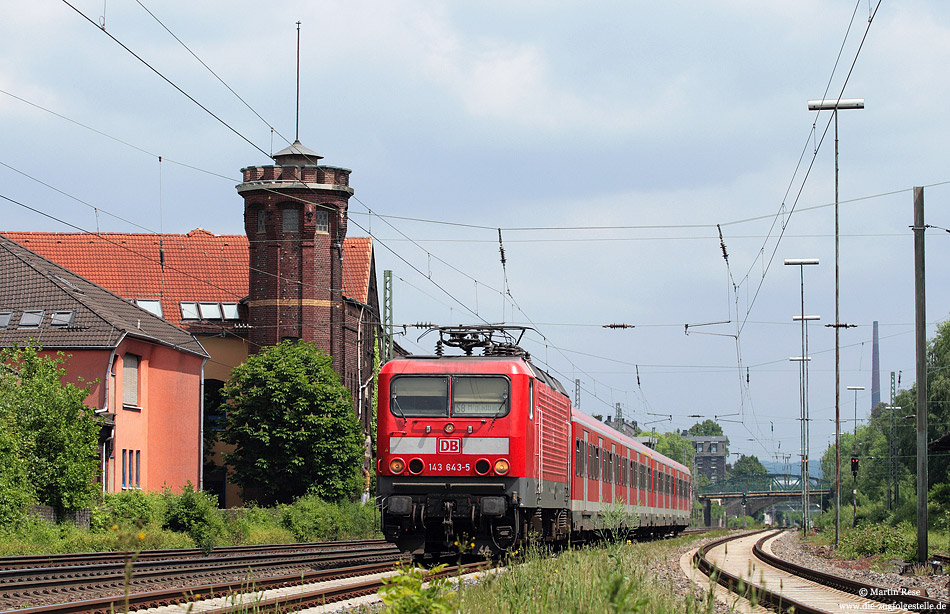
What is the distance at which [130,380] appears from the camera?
39531 millimetres

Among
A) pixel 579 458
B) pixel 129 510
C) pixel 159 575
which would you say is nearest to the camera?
pixel 159 575

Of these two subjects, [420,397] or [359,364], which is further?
[359,364]

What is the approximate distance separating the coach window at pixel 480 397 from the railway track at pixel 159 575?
2.98 metres

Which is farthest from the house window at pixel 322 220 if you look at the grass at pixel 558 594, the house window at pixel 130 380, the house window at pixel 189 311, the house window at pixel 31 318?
the grass at pixel 558 594

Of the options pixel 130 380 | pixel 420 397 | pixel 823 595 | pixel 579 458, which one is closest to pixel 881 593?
pixel 823 595

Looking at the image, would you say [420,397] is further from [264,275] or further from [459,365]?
[264,275]

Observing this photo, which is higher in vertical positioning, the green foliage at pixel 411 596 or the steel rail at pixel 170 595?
the green foliage at pixel 411 596

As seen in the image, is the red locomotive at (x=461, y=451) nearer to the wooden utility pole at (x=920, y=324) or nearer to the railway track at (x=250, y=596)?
the railway track at (x=250, y=596)

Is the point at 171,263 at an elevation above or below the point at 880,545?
→ above

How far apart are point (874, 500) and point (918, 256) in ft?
237

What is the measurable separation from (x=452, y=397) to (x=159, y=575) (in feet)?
16.9

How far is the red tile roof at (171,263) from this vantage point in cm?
6322

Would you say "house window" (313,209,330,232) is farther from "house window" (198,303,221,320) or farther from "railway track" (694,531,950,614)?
"railway track" (694,531,950,614)

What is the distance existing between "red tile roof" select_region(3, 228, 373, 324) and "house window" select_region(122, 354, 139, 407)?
22.2 meters
